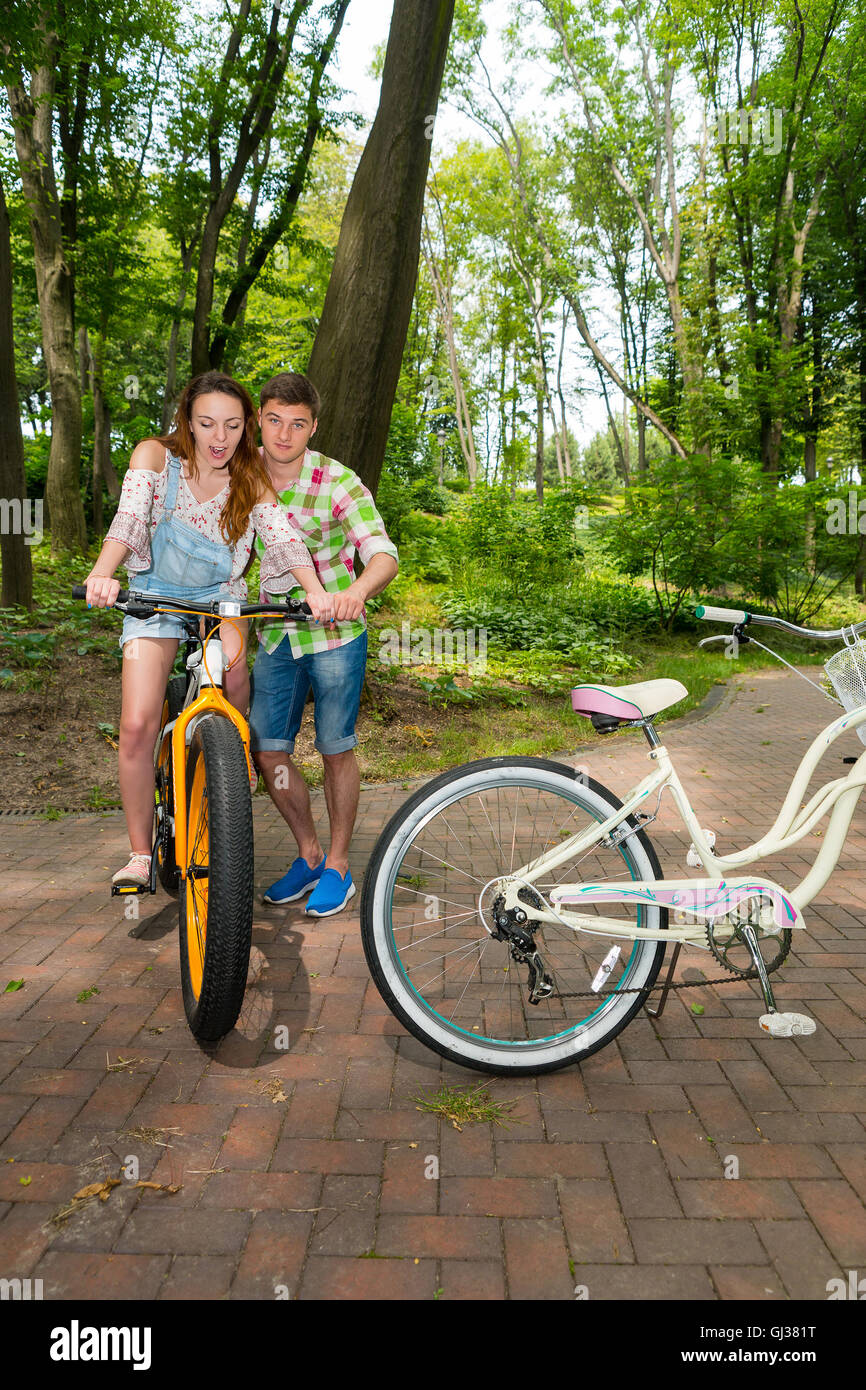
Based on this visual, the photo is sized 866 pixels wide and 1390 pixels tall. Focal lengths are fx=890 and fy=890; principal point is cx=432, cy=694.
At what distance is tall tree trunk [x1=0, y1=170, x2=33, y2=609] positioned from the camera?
25.9ft

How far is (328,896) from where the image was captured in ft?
12.3

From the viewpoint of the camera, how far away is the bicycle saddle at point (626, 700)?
A: 2.51 meters

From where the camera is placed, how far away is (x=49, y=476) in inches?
610

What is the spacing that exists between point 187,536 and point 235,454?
344mm

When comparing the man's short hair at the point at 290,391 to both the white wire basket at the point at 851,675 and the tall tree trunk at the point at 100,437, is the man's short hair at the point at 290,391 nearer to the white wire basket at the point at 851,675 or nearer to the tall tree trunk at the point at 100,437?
the white wire basket at the point at 851,675

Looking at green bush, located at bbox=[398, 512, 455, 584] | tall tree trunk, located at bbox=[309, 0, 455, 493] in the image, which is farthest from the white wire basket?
green bush, located at bbox=[398, 512, 455, 584]

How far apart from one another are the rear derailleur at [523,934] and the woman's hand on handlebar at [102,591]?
142 centimetres

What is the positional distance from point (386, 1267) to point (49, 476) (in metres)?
15.9

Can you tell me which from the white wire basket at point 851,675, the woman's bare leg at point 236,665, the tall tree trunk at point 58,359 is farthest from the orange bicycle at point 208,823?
the tall tree trunk at point 58,359

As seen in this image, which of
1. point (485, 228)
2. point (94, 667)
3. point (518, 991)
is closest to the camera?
point (518, 991)

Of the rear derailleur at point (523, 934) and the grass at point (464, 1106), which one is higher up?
the rear derailleur at point (523, 934)
